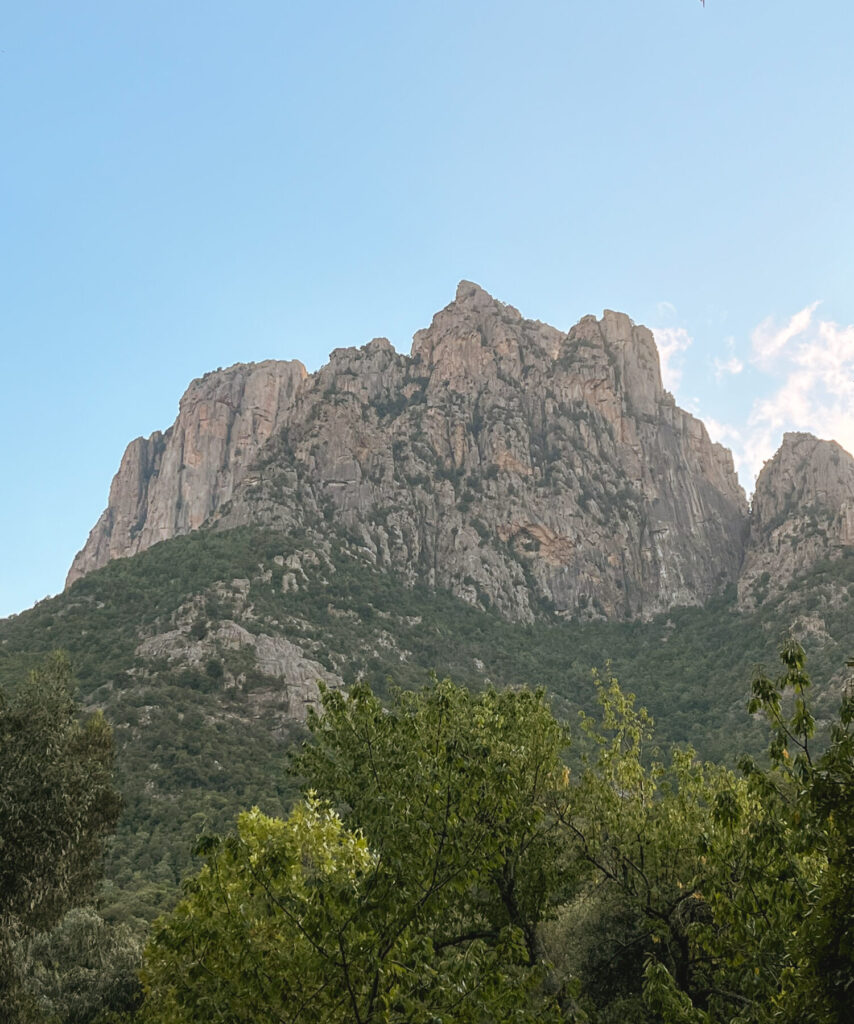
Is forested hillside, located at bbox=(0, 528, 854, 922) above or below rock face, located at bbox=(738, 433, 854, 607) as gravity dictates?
below

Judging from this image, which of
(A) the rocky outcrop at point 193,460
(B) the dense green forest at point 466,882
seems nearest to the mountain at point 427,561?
(A) the rocky outcrop at point 193,460

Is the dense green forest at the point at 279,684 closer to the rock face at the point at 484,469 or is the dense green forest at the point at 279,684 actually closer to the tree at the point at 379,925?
the tree at the point at 379,925

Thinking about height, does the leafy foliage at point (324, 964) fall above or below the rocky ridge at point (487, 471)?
below

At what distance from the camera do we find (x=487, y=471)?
13738cm

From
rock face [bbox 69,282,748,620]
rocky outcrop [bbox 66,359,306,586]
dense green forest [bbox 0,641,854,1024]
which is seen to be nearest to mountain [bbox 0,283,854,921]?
rock face [bbox 69,282,748,620]


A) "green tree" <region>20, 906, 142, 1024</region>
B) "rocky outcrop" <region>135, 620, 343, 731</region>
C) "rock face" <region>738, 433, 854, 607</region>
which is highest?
"rock face" <region>738, 433, 854, 607</region>

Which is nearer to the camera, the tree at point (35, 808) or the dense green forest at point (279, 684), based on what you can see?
the tree at point (35, 808)

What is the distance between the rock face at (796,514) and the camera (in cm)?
11031

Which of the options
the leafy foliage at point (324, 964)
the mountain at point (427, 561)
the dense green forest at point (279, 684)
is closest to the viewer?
the leafy foliage at point (324, 964)

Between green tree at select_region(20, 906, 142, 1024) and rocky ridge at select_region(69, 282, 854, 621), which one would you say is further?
rocky ridge at select_region(69, 282, 854, 621)

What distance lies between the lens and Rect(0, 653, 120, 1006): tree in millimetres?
16969

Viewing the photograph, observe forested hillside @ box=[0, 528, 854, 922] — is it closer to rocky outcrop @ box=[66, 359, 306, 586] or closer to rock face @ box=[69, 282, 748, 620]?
rock face @ box=[69, 282, 748, 620]

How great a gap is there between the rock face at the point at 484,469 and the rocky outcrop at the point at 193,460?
20.9 inches

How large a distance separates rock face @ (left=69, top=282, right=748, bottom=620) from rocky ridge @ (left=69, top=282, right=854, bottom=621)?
345mm
